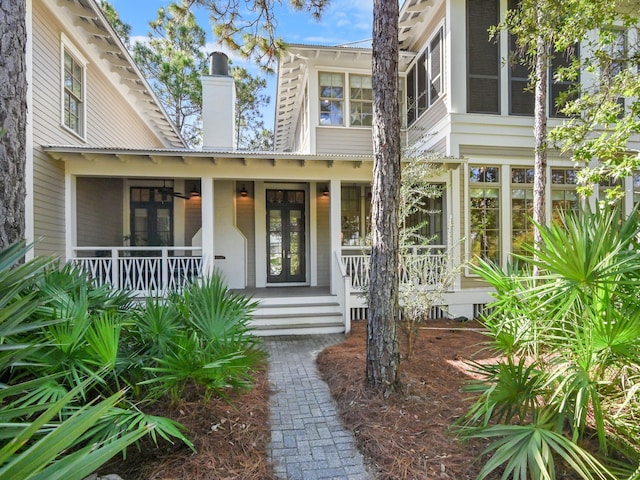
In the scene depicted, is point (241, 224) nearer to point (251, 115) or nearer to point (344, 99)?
point (344, 99)

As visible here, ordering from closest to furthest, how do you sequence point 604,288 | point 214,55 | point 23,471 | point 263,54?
point 23,471 < point 604,288 < point 263,54 < point 214,55

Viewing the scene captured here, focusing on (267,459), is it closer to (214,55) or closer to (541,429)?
(541,429)

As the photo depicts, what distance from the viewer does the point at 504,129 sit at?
315 inches

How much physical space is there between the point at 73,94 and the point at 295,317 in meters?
7.17

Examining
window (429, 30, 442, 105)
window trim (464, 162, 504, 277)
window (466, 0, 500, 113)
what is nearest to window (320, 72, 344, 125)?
window (429, 30, 442, 105)

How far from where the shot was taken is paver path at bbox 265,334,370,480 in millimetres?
2779

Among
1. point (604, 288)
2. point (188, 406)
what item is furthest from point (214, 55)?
point (604, 288)

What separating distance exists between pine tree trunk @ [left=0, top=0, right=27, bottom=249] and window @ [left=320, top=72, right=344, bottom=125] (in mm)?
7139

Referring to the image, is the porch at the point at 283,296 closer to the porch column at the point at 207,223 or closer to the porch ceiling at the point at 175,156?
the porch column at the point at 207,223

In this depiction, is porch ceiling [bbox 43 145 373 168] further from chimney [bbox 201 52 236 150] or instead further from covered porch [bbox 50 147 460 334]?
chimney [bbox 201 52 236 150]

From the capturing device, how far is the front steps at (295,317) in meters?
7.03

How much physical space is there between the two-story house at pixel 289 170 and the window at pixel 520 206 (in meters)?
0.04

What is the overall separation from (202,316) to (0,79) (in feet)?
9.04

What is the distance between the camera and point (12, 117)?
3.03 meters
